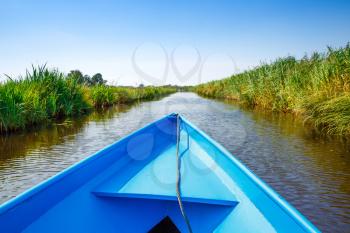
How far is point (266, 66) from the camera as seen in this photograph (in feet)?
52.1

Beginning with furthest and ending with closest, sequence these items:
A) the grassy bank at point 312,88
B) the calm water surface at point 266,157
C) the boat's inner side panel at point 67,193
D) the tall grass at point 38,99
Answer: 1. the tall grass at point 38,99
2. the grassy bank at point 312,88
3. the calm water surface at point 266,157
4. the boat's inner side panel at point 67,193

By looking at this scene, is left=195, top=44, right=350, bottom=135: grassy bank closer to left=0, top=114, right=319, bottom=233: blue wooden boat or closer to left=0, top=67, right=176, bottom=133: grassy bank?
left=0, top=114, right=319, bottom=233: blue wooden boat

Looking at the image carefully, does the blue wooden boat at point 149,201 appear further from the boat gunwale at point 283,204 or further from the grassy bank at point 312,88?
the grassy bank at point 312,88

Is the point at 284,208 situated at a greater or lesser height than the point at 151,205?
greater

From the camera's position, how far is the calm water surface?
371cm

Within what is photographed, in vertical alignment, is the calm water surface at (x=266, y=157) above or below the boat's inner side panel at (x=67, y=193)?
below

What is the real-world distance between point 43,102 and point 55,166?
577 cm

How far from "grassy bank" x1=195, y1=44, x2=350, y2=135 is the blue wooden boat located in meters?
5.42

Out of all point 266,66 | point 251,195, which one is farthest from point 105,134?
point 266,66

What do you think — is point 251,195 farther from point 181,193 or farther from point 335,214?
point 335,214

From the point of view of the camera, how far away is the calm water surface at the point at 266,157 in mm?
3707

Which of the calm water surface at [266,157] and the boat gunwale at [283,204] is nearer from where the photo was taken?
Answer: the boat gunwale at [283,204]

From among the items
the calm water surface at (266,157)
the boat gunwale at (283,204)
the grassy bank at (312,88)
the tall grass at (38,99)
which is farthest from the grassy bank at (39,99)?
the grassy bank at (312,88)

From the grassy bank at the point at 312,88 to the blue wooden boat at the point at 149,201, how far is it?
17.8ft
